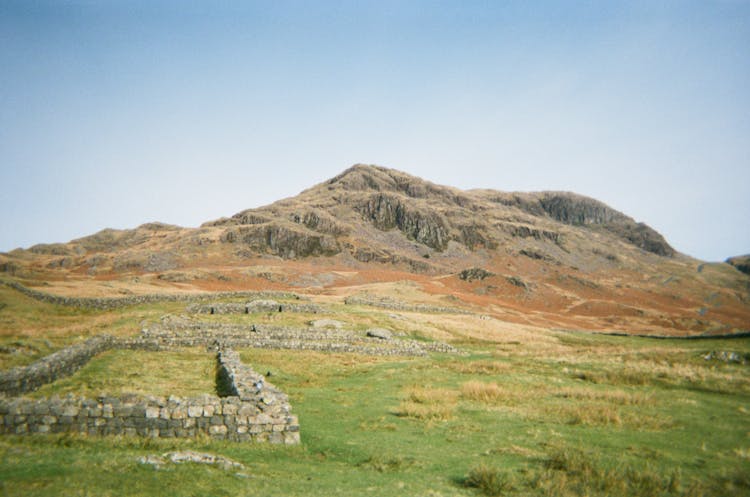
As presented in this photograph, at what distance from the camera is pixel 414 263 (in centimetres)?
13275

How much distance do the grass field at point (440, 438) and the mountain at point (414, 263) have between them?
46299mm

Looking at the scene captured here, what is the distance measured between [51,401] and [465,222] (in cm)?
16209

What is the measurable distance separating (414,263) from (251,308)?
300ft

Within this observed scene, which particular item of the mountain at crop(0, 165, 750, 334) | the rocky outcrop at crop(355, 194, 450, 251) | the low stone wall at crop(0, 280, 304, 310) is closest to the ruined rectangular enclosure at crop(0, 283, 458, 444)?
the low stone wall at crop(0, 280, 304, 310)

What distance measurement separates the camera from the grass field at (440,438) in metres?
9.45

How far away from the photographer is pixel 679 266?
178250 millimetres

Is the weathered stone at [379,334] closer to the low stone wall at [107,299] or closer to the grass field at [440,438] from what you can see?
the grass field at [440,438]

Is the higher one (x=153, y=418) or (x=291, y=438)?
(x=153, y=418)

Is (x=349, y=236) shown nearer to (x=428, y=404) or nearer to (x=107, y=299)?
(x=107, y=299)

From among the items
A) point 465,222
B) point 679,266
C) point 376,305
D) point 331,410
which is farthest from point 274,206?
point 679,266

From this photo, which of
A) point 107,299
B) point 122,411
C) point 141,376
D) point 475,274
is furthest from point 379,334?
point 475,274

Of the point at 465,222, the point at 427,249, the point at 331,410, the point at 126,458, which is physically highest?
the point at 465,222

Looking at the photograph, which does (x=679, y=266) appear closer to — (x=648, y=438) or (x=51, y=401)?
(x=648, y=438)

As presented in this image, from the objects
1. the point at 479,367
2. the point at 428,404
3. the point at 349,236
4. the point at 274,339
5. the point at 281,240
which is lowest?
the point at 479,367
